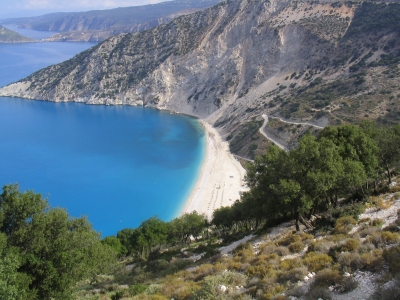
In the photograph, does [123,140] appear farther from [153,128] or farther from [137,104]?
[137,104]

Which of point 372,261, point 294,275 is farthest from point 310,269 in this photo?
point 372,261

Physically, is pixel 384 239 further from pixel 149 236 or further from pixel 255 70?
pixel 255 70

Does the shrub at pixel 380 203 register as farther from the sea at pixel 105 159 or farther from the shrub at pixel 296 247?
the sea at pixel 105 159

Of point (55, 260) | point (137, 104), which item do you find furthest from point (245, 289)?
point (137, 104)

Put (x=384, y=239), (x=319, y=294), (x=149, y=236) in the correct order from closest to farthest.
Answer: (x=319, y=294) → (x=384, y=239) → (x=149, y=236)

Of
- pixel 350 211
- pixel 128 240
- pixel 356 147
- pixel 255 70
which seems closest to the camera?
pixel 350 211

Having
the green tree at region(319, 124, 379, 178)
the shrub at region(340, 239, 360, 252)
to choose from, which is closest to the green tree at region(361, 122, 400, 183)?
the green tree at region(319, 124, 379, 178)
